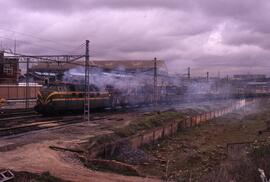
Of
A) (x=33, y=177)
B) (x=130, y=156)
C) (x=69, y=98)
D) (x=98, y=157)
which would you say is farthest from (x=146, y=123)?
(x=33, y=177)

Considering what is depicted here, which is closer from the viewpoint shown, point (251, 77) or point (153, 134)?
point (153, 134)

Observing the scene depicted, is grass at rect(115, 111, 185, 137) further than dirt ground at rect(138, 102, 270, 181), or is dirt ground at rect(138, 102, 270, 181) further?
grass at rect(115, 111, 185, 137)

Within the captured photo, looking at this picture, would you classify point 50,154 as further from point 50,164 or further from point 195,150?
point 195,150

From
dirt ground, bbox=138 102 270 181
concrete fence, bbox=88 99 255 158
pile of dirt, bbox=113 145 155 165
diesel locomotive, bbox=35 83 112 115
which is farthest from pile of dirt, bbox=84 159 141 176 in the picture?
diesel locomotive, bbox=35 83 112 115

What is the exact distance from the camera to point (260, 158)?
488 inches

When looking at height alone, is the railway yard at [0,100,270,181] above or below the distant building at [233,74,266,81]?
below

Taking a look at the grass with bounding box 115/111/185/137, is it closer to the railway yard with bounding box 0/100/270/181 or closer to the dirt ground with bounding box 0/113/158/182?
the railway yard with bounding box 0/100/270/181

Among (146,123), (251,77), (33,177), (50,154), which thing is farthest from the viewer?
(251,77)

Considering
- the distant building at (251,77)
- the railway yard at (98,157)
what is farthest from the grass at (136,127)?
the distant building at (251,77)

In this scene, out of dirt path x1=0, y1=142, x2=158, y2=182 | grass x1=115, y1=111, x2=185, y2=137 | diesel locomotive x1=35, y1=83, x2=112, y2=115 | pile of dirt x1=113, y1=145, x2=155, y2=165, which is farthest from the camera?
diesel locomotive x1=35, y1=83, x2=112, y2=115

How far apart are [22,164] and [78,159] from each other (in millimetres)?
2601

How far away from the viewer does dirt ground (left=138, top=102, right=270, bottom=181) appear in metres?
17.0

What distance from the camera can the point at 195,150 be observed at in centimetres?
2506

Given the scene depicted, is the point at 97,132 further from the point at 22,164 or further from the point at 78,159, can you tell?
the point at 22,164
